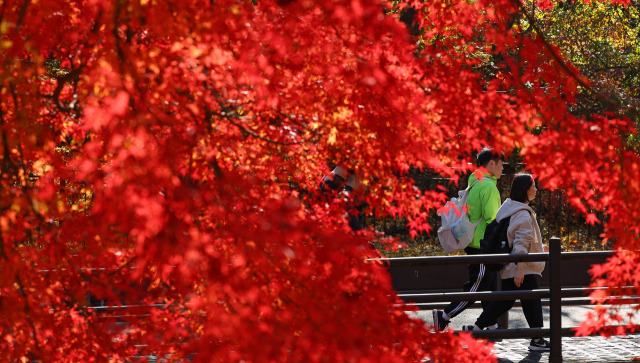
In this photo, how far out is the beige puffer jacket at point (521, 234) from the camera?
704 centimetres

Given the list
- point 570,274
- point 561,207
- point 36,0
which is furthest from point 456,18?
point 561,207

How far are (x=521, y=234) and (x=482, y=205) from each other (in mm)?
908

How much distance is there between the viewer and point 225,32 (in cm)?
364

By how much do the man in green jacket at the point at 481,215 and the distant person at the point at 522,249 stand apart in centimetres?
23

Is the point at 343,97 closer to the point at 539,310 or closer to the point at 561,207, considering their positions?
the point at 539,310

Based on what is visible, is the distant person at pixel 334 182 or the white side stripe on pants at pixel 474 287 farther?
the white side stripe on pants at pixel 474 287

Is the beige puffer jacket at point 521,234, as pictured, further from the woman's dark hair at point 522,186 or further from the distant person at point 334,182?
the distant person at point 334,182

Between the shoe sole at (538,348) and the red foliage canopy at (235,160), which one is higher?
the red foliage canopy at (235,160)

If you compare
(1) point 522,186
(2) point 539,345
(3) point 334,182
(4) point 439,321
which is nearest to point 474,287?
(4) point 439,321

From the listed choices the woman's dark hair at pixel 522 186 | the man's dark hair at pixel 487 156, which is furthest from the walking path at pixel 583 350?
the man's dark hair at pixel 487 156

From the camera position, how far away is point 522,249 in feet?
22.9

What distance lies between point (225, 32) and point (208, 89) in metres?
0.41

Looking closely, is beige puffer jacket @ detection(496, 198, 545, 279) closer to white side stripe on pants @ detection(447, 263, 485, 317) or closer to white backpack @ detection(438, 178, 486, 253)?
white side stripe on pants @ detection(447, 263, 485, 317)

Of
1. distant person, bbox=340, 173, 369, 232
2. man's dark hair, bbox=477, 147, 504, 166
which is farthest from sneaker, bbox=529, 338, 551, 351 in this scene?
distant person, bbox=340, 173, 369, 232
